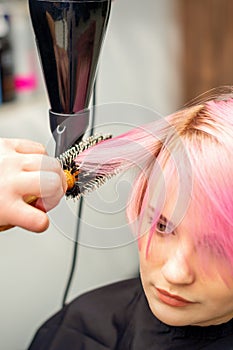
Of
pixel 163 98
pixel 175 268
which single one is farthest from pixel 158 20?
pixel 175 268

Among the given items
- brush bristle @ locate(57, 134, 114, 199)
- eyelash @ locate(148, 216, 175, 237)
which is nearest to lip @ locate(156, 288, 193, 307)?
eyelash @ locate(148, 216, 175, 237)

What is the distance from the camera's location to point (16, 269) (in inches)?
67.7

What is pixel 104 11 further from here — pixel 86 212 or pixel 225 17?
pixel 225 17

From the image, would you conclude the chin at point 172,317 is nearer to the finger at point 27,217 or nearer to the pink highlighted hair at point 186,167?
the pink highlighted hair at point 186,167

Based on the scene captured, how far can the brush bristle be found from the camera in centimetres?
84

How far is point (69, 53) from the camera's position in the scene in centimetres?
89

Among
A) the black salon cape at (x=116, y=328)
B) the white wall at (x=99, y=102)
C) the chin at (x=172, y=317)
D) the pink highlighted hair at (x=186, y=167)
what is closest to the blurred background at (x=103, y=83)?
the white wall at (x=99, y=102)

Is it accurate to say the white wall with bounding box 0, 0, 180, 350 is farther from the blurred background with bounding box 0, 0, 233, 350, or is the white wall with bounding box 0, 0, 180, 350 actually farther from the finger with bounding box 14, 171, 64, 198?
the finger with bounding box 14, 171, 64, 198

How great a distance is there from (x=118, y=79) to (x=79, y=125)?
1169 mm

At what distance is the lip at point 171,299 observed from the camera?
0.95m

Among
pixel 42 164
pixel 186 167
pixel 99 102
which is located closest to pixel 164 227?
pixel 186 167

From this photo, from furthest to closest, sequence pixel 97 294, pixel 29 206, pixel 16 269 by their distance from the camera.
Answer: pixel 16 269 → pixel 97 294 → pixel 29 206

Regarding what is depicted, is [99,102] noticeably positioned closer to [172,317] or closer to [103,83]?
[103,83]

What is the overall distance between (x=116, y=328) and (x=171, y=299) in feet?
1.25
